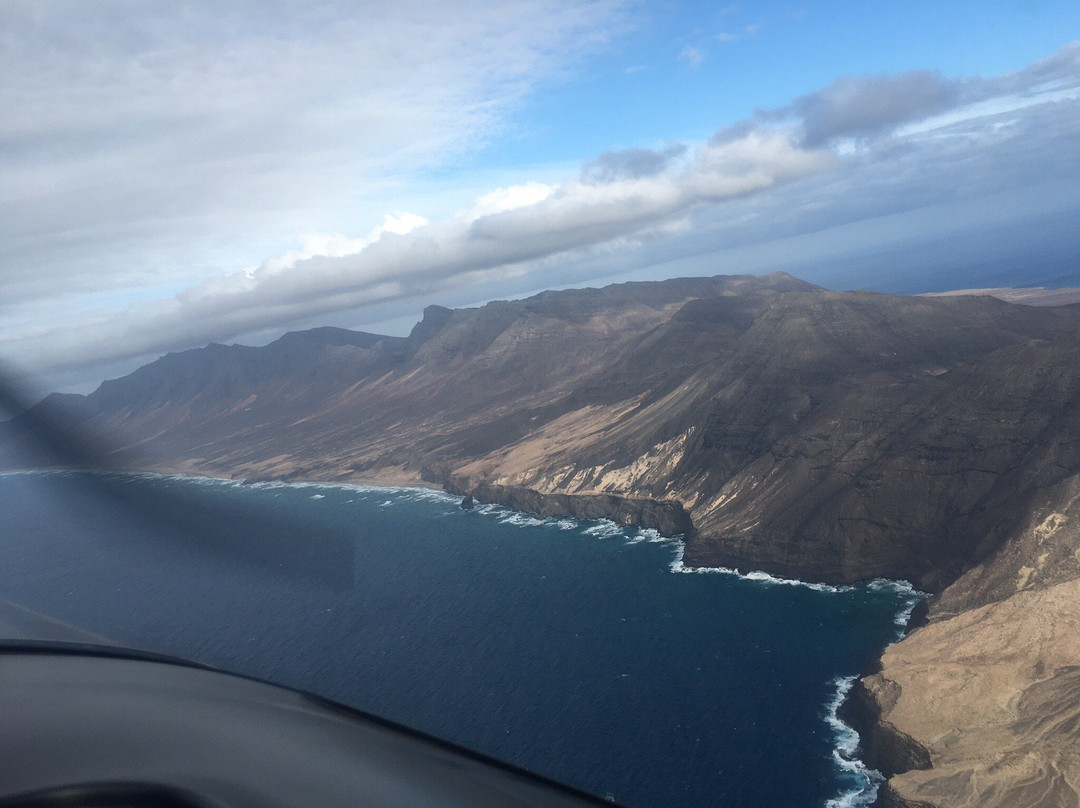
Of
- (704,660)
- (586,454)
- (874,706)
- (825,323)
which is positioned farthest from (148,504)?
(825,323)

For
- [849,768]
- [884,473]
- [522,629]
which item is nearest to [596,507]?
[522,629]

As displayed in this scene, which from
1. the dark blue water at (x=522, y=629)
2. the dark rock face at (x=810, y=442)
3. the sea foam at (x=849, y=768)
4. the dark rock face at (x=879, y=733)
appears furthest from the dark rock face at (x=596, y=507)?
the dark rock face at (x=879, y=733)

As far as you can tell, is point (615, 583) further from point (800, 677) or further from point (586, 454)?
point (586, 454)

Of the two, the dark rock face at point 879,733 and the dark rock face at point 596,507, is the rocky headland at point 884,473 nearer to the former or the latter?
the dark rock face at point 879,733

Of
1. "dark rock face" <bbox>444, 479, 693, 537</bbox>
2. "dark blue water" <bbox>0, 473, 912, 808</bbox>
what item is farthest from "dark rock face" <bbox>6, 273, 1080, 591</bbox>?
"dark blue water" <bbox>0, 473, 912, 808</bbox>

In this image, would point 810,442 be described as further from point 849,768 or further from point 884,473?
point 849,768
